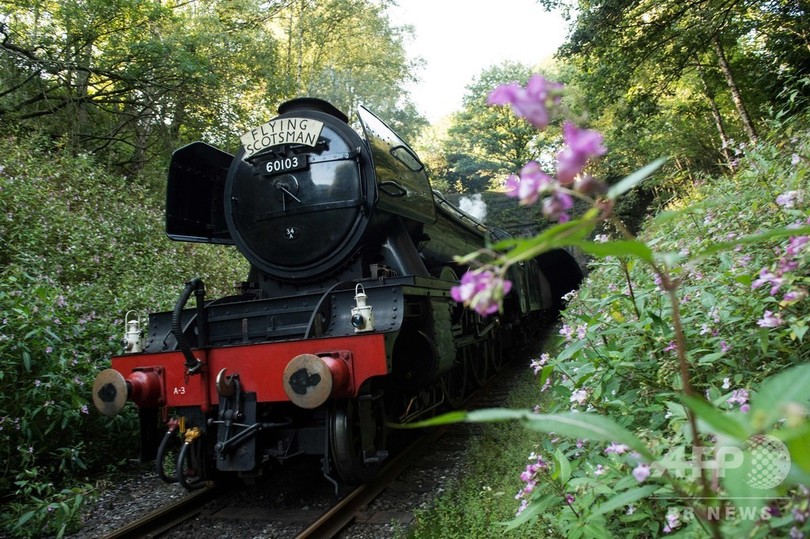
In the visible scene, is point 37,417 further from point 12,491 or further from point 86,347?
point 86,347

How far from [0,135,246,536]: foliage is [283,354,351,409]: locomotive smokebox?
1.73 m

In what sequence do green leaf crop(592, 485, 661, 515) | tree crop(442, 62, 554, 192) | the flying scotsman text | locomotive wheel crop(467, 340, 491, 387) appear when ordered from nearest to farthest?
green leaf crop(592, 485, 661, 515) → the flying scotsman text → locomotive wheel crop(467, 340, 491, 387) → tree crop(442, 62, 554, 192)

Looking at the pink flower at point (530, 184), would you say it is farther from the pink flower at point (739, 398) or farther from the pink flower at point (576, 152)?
the pink flower at point (739, 398)

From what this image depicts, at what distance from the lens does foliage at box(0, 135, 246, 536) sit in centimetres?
389

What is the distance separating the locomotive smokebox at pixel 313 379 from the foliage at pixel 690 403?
1.28 metres

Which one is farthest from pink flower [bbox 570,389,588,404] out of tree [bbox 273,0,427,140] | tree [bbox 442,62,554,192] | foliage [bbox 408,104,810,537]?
tree [bbox 442,62,554,192]

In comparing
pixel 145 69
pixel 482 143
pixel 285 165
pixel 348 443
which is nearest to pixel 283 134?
pixel 285 165

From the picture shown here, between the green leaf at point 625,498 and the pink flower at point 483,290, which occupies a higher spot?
the pink flower at point 483,290

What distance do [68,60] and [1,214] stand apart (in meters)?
4.30

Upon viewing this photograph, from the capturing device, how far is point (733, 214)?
3.55 m

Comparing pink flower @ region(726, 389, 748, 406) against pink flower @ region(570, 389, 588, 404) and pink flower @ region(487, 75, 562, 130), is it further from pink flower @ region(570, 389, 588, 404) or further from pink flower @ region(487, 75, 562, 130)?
pink flower @ region(487, 75, 562, 130)

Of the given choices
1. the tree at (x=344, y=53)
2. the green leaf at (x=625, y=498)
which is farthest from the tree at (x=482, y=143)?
the green leaf at (x=625, y=498)

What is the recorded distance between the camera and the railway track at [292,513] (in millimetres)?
3211

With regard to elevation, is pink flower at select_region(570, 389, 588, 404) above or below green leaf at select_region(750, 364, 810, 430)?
below
